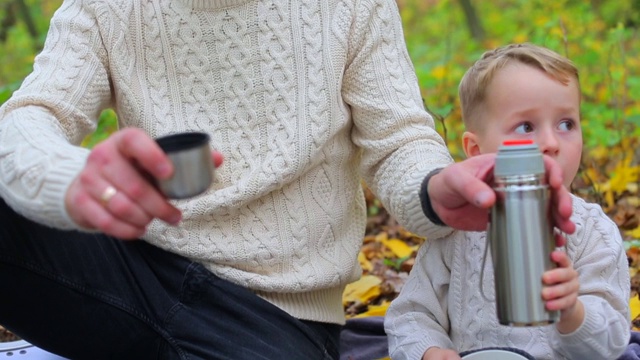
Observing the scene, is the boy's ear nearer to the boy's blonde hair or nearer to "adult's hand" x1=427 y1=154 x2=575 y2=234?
the boy's blonde hair

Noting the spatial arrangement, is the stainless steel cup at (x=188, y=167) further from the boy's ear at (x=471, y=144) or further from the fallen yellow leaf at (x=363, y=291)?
the fallen yellow leaf at (x=363, y=291)

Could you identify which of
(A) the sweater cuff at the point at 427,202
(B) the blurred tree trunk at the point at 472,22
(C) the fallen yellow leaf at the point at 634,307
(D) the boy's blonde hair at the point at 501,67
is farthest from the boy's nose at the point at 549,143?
(B) the blurred tree trunk at the point at 472,22

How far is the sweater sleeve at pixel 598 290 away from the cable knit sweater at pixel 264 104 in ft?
1.21

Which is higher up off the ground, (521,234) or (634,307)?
(521,234)

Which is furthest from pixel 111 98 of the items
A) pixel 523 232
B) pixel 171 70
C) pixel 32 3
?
pixel 32 3

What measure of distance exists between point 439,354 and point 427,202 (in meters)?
0.34

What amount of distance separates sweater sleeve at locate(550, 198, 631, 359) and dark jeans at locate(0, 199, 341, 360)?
65cm

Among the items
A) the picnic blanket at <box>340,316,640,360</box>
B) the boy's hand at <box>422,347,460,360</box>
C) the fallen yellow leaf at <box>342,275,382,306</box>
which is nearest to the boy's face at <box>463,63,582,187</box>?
the boy's hand at <box>422,347,460,360</box>

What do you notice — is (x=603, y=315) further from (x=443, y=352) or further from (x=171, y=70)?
(x=171, y=70)

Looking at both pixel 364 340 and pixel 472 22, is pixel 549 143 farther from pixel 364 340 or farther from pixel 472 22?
pixel 472 22

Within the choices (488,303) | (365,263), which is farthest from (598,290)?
(365,263)

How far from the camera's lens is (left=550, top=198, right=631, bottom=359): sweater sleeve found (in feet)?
6.49

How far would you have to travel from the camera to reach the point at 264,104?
2357 mm

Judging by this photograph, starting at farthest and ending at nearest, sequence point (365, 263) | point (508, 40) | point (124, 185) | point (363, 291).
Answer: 1. point (508, 40)
2. point (365, 263)
3. point (363, 291)
4. point (124, 185)
